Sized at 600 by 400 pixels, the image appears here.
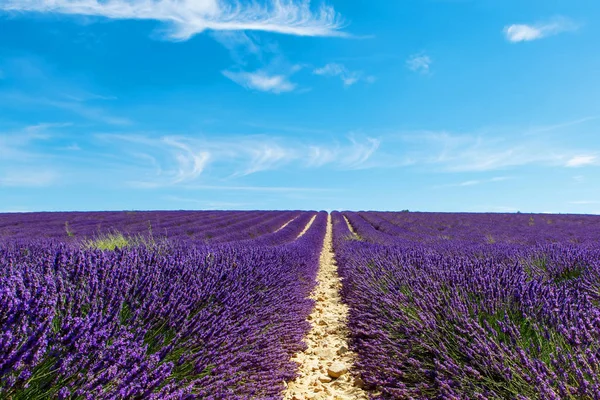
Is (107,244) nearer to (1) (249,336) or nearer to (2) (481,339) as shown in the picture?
(1) (249,336)

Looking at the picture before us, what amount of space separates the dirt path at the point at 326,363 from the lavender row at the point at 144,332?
152 millimetres

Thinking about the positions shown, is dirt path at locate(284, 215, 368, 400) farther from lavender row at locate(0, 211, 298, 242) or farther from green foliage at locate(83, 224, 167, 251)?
lavender row at locate(0, 211, 298, 242)

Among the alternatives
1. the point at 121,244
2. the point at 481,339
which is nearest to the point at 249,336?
the point at 481,339

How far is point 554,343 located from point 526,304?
0.49m

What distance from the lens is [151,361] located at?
161 cm

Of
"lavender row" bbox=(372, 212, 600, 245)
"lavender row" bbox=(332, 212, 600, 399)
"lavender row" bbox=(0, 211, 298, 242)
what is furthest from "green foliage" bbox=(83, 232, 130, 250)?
"lavender row" bbox=(372, 212, 600, 245)

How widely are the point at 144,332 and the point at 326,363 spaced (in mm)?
1923

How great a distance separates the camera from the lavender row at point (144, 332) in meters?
1.38

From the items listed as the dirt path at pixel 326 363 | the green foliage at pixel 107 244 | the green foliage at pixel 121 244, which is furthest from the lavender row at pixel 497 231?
the green foliage at pixel 107 244

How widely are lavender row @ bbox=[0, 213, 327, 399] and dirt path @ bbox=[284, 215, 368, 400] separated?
15 centimetres

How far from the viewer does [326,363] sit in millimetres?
3279

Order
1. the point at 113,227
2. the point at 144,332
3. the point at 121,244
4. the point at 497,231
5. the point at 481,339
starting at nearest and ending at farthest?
the point at 144,332 → the point at 481,339 → the point at 121,244 → the point at 113,227 → the point at 497,231

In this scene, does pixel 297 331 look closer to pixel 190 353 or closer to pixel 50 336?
pixel 190 353

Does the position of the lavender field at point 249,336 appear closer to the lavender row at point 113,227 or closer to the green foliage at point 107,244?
the green foliage at point 107,244
